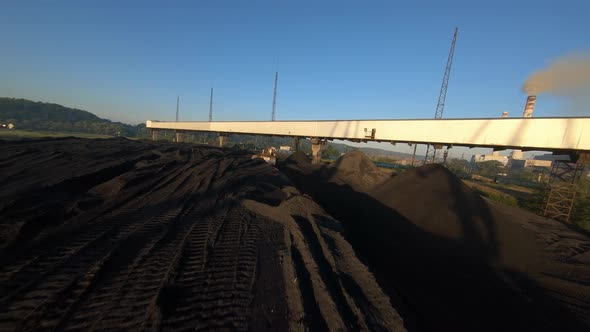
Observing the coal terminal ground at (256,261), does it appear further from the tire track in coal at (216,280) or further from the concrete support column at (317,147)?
Result: the concrete support column at (317,147)

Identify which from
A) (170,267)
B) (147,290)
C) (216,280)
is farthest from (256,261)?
(147,290)

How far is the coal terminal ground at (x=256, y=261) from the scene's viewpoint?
118 inches

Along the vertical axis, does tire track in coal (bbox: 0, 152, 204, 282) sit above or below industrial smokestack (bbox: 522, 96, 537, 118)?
below

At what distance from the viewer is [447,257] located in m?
7.07

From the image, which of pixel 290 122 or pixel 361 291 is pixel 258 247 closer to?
pixel 361 291

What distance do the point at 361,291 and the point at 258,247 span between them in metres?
2.12

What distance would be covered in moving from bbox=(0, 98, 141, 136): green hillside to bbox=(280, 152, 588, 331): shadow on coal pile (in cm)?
11470

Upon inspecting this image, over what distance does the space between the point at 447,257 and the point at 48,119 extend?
17151 centimetres

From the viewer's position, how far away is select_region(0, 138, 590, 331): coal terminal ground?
9.80 ft

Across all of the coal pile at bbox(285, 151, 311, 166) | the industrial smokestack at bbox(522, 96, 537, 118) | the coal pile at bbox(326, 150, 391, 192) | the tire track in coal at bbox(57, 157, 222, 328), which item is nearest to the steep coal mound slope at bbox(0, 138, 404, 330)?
the tire track in coal at bbox(57, 157, 222, 328)

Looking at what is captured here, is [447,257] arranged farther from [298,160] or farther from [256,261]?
[298,160]

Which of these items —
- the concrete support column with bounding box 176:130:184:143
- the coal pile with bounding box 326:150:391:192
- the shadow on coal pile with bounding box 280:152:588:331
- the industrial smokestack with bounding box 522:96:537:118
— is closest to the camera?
the shadow on coal pile with bounding box 280:152:588:331

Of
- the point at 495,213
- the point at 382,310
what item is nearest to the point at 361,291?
the point at 382,310

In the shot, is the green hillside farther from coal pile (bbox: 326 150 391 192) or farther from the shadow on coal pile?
the shadow on coal pile
